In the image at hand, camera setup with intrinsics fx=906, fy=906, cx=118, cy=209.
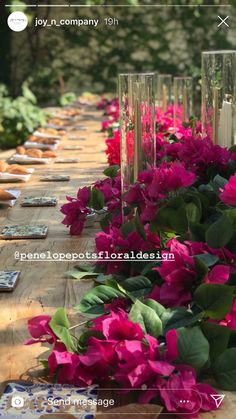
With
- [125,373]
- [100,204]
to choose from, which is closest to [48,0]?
[100,204]

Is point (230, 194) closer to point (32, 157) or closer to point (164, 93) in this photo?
point (32, 157)

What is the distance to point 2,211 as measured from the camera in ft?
6.23

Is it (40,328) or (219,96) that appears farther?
(219,96)

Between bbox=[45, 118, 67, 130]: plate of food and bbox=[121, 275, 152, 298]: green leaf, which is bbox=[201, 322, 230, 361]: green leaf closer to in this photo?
bbox=[121, 275, 152, 298]: green leaf

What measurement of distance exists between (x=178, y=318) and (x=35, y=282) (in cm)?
35

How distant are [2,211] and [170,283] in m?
0.91

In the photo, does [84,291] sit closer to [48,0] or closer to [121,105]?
[121,105]

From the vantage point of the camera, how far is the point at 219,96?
1.85 m

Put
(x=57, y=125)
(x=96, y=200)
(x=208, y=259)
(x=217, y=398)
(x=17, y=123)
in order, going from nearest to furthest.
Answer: (x=217, y=398) < (x=208, y=259) < (x=96, y=200) < (x=57, y=125) < (x=17, y=123)

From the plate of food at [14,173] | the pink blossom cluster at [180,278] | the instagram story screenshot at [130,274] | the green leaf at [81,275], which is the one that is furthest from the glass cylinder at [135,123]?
the plate of food at [14,173]

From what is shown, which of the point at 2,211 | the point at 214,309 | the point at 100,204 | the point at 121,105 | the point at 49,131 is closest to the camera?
the point at 214,309

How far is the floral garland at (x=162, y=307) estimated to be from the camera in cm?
88

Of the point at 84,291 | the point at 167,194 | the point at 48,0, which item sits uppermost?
the point at 48,0
